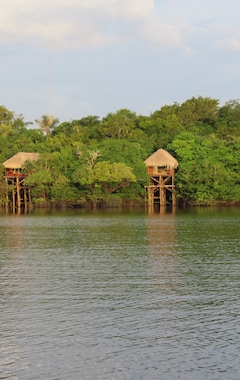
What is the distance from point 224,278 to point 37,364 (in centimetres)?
726

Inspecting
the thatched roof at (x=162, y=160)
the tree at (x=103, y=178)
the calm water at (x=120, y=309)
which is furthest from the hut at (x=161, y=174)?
the calm water at (x=120, y=309)

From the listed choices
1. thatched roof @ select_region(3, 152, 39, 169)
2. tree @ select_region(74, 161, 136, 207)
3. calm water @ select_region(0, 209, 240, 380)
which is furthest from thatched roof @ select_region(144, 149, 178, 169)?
calm water @ select_region(0, 209, 240, 380)

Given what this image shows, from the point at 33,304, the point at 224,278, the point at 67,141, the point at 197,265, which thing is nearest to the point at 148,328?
the point at 33,304

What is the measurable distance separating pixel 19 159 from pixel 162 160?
1169 centimetres

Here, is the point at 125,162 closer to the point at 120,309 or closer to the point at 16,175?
the point at 16,175

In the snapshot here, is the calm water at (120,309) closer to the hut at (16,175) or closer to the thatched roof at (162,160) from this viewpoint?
the thatched roof at (162,160)

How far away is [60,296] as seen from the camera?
13508 millimetres

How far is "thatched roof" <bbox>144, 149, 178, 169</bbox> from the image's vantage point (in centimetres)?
4741

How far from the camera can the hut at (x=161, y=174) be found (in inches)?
1874

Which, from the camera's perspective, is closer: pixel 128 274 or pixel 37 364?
pixel 37 364

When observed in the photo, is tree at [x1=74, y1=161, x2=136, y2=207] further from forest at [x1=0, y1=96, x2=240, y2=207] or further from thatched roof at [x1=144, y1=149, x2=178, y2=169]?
thatched roof at [x1=144, y1=149, x2=178, y2=169]

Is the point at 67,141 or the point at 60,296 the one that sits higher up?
the point at 67,141

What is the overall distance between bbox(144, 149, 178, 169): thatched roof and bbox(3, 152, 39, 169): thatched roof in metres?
9.52

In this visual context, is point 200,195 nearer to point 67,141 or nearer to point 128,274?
point 67,141
